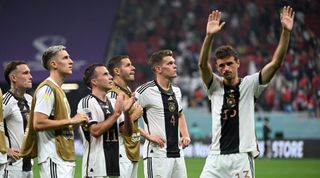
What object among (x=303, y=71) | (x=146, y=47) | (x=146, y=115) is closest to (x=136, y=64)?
(x=146, y=47)

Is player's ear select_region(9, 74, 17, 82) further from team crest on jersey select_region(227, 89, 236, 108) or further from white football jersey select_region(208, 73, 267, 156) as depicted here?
team crest on jersey select_region(227, 89, 236, 108)

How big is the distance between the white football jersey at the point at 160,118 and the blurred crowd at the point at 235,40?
1640 cm

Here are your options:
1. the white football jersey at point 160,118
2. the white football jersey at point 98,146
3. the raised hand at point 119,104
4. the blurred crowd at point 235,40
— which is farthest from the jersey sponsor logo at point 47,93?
the blurred crowd at point 235,40

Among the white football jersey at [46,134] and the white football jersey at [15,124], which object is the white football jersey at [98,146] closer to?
the white football jersey at [46,134]

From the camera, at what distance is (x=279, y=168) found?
20.1m

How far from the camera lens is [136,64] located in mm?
29016

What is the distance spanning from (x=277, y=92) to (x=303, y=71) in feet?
4.17

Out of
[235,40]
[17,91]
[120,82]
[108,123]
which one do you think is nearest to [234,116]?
[108,123]

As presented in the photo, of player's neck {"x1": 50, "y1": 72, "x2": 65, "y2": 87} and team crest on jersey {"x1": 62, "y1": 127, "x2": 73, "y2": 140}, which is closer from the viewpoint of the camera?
team crest on jersey {"x1": 62, "y1": 127, "x2": 73, "y2": 140}

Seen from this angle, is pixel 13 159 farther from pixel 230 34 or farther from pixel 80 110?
pixel 230 34

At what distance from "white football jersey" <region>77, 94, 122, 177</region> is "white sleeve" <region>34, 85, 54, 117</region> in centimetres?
58

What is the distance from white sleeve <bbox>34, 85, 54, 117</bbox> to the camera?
733 cm

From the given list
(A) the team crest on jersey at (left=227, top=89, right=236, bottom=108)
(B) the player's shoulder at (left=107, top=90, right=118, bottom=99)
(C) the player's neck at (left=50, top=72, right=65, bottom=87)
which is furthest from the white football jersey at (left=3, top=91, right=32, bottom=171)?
(A) the team crest on jersey at (left=227, top=89, right=236, bottom=108)

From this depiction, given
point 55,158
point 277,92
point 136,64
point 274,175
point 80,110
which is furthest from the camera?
point 136,64
